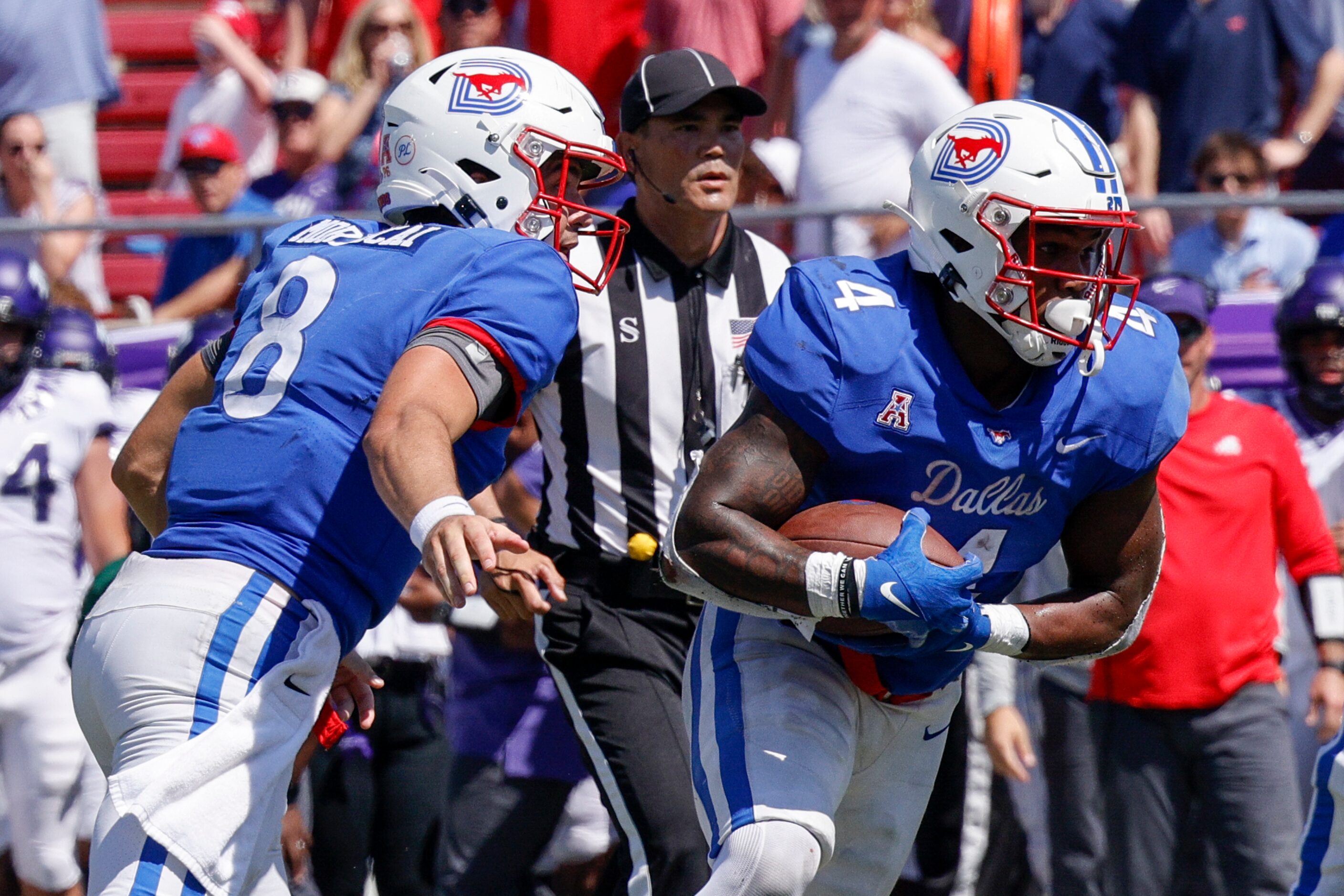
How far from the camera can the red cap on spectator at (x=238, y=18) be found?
8.73m

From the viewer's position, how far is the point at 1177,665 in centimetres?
505

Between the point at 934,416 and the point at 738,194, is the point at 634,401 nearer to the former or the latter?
the point at 934,416

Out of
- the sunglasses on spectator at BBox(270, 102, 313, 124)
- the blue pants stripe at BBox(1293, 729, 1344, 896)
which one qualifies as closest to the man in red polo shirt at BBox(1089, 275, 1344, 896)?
the blue pants stripe at BBox(1293, 729, 1344, 896)

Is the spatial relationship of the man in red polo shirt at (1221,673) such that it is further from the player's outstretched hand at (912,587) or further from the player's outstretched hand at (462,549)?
the player's outstretched hand at (462,549)

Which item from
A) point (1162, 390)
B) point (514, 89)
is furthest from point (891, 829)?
point (514, 89)

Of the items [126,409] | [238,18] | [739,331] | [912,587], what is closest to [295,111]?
[238,18]

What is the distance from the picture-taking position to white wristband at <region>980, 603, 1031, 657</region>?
3.20 metres

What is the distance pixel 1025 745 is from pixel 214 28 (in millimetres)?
5471

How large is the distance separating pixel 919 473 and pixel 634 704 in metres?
Result: 1.01

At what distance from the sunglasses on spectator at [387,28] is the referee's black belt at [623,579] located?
13.6 ft

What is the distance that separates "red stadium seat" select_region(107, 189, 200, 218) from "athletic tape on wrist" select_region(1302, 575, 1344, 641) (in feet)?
17.1

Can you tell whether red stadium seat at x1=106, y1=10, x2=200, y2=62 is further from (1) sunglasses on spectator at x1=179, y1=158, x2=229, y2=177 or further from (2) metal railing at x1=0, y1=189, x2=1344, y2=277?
(2) metal railing at x1=0, y1=189, x2=1344, y2=277

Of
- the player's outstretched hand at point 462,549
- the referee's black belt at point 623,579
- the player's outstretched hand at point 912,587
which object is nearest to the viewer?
the player's outstretched hand at point 462,549

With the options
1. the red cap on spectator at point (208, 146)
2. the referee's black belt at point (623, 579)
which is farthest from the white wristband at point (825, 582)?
the red cap on spectator at point (208, 146)
